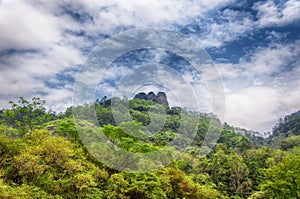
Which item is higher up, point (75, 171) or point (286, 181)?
point (286, 181)

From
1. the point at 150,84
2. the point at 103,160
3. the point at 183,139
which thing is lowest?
the point at 103,160

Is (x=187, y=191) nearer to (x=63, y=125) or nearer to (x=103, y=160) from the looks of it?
(x=103, y=160)

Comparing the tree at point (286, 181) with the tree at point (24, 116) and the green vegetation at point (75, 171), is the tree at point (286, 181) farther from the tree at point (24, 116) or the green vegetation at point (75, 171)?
the tree at point (24, 116)

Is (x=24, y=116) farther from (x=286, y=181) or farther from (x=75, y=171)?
(x=286, y=181)

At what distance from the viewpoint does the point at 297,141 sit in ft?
166

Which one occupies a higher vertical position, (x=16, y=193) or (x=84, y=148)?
(x=84, y=148)

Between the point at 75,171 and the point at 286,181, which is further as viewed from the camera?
the point at 286,181

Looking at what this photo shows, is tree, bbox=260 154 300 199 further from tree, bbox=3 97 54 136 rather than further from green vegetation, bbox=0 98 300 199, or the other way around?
tree, bbox=3 97 54 136

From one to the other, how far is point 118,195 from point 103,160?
223 cm

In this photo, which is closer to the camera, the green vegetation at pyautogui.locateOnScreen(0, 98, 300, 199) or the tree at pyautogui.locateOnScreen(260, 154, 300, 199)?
the green vegetation at pyautogui.locateOnScreen(0, 98, 300, 199)

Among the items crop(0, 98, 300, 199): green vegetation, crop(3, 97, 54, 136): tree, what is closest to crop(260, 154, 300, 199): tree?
crop(0, 98, 300, 199): green vegetation

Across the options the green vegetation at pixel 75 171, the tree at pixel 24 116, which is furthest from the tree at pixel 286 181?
the tree at pixel 24 116

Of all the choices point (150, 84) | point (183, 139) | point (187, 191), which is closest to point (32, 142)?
point (150, 84)

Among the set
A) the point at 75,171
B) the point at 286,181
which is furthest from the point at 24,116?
the point at 286,181
